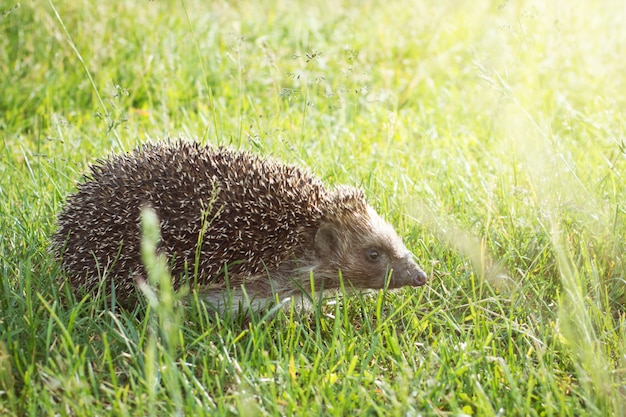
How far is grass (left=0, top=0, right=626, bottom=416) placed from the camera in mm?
3150

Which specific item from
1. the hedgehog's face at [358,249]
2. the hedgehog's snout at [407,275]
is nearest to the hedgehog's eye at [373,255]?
the hedgehog's face at [358,249]

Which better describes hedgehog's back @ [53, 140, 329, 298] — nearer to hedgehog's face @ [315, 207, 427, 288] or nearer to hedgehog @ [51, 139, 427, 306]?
hedgehog @ [51, 139, 427, 306]

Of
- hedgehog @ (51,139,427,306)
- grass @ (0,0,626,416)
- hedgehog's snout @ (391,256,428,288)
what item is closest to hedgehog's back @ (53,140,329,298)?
hedgehog @ (51,139,427,306)

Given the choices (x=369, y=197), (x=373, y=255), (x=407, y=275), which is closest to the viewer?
(x=407, y=275)

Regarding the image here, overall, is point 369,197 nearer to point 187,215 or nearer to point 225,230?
point 225,230

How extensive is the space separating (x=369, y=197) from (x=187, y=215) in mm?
1556

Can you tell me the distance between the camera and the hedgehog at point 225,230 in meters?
3.90

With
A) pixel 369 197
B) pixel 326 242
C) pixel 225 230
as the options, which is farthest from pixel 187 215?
pixel 369 197

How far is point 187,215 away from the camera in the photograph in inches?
153

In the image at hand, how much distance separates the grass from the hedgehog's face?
0.53 feet

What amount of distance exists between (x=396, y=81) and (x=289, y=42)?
4.11 feet

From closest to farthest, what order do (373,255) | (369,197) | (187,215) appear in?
(187,215) → (373,255) → (369,197)

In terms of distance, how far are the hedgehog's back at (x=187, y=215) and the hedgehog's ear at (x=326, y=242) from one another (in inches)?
1.8

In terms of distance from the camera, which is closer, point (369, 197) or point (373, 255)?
point (373, 255)
